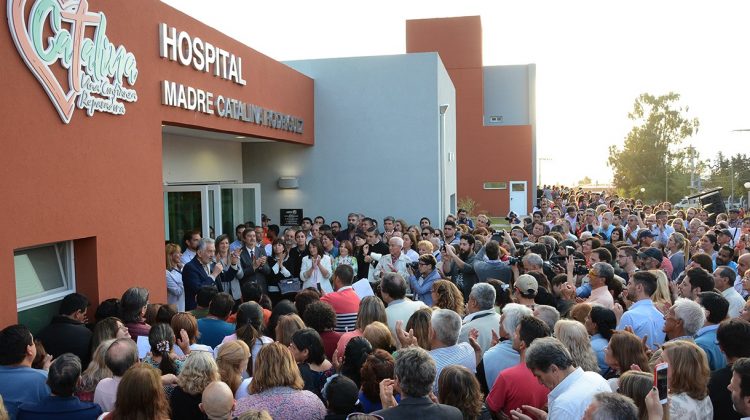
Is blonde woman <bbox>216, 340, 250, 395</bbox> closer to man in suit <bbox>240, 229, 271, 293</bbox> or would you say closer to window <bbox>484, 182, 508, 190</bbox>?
man in suit <bbox>240, 229, 271, 293</bbox>

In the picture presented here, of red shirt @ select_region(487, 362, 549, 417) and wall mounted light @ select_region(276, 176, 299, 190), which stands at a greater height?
wall mounted light @ select_region(276, 176, 299, 190)

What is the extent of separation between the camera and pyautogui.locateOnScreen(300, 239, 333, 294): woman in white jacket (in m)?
10.0

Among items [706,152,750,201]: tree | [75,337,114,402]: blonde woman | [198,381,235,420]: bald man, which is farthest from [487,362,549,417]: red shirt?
[706,152,750,201]: tree

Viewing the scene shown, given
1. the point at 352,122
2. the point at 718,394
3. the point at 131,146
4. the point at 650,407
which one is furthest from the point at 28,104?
the point at 352,122

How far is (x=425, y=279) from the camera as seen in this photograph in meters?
8.95

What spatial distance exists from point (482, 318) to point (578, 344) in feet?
4.72

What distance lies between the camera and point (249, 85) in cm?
1291

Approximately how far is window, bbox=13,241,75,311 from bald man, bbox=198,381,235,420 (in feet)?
12.0

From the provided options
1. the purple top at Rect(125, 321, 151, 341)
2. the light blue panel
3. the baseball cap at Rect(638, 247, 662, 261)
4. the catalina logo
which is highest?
the light blue panel

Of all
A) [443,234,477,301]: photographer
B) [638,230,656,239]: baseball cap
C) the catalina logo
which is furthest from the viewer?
[638,230,656,239]: baseball cap

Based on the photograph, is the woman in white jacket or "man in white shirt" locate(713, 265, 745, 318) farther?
the woman in white jacket

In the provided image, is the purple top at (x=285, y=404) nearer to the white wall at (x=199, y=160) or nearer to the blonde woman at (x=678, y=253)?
the blonde woman at (x=678, y=253)

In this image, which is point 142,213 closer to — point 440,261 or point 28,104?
point 28,104

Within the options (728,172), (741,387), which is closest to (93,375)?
(741,387)
